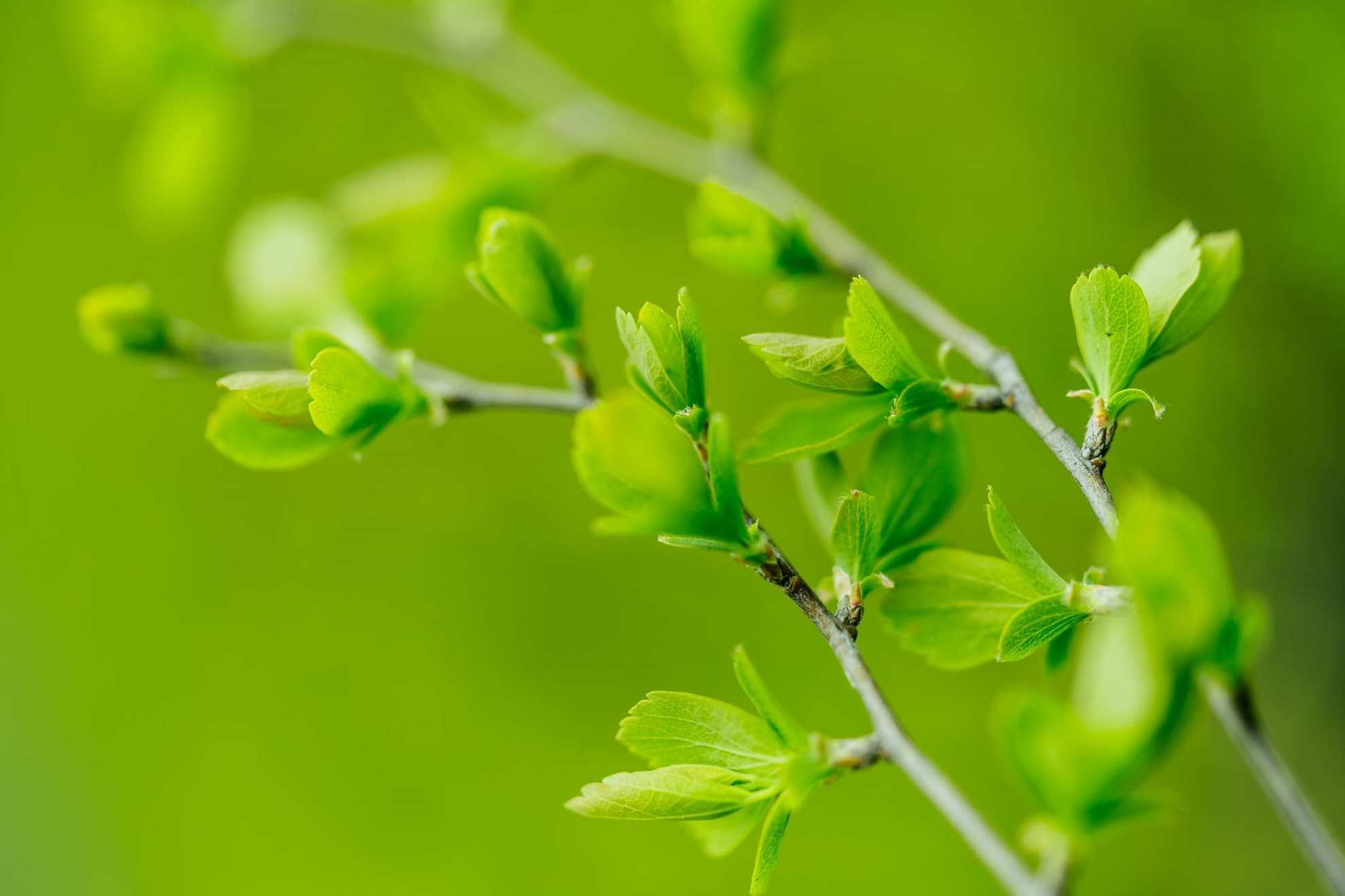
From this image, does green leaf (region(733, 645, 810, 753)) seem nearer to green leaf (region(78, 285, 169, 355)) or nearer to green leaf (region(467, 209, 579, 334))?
green leaf (region(467, 209, 579, 334))

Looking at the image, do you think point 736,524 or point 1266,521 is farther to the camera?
point 1266,521

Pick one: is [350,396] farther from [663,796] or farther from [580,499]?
[580,499]

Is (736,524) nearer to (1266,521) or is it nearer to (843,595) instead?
(843,595)

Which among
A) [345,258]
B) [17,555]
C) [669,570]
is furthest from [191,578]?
[345,258]

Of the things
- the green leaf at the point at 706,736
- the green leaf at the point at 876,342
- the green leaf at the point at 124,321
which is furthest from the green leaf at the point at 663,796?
the green leaf at the point at 124,321

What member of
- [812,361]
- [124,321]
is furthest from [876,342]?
[124,321]

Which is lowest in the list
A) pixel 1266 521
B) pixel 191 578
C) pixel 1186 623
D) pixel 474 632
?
pixel 1186 623

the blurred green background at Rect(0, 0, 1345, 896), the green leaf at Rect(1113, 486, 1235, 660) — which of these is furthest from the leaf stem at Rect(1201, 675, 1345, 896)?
the blurred green background at Rect(0, 0, 1345, 896)
